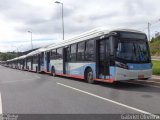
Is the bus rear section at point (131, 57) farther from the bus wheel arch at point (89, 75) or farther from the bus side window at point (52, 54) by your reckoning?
the bus side window at point (52, 54)

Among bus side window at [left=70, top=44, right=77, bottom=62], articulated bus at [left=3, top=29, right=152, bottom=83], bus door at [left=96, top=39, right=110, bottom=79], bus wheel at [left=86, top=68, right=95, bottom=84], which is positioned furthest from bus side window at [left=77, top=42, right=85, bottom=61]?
bus door at [left=96, top=39, right=110, bottom=79]

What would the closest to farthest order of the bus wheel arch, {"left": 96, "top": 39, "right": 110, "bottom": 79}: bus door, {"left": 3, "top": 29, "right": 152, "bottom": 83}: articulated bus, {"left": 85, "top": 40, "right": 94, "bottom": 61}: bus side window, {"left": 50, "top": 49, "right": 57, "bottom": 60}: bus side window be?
{"left": 3, "top": 29, "right": 152, "bottom": 83}: articulated bus, {"left": 96, "top": 39, "right": 110, "bottom": 79}: bus door, {"left": 85, "top": 40, "right": 94, "bottom": 61}: bus side window, the bus wheel arch, {"left": 50, "top": 49, "right": 57, "bottom": 60}: bus side window

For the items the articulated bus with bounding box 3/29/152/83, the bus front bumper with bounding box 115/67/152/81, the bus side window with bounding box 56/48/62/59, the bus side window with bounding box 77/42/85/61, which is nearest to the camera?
the bus front bumper with bounding box 115/67/152/81

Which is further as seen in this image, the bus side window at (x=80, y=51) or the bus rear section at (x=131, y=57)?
the bus side window at (x=80, y=51)

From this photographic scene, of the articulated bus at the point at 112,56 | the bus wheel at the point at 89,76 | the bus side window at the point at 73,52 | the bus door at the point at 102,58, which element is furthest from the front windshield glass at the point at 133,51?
the bus side window at the point at 73,52

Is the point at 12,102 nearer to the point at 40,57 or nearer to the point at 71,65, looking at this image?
the point at 71,65

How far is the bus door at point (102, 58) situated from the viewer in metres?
16.0

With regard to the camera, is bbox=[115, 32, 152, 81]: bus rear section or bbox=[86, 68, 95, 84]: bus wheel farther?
bbox=[86, 68, 95, 84]: bus wheel

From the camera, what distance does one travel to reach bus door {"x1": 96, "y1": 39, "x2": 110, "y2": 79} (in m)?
16.0

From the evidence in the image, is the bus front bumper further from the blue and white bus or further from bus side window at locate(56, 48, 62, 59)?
bus side window at locate(56, 48, 62, 59)

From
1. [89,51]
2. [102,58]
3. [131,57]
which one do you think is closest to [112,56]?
[131,57]

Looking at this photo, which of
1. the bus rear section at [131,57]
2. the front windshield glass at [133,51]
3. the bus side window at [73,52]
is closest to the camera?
the bus rear section at [131,57]

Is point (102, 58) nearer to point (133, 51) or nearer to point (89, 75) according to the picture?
point (133, 51)

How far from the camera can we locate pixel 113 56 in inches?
595
